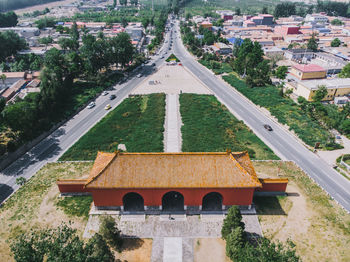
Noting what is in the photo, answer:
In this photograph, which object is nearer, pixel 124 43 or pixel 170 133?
pixel 170 133

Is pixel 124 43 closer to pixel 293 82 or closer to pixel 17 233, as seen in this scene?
pixel 293 82

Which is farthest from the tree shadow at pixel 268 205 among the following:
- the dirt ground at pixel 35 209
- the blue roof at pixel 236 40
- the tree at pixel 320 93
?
the blue roof at pixel 236 40

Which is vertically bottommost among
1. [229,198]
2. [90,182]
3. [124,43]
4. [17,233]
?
[17,233]

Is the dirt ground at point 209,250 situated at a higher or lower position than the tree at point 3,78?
lower

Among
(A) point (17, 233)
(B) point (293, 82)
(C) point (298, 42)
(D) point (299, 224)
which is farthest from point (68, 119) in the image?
(C) point (298, 42)

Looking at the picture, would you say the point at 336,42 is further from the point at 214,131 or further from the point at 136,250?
Answer: the point at 136,250

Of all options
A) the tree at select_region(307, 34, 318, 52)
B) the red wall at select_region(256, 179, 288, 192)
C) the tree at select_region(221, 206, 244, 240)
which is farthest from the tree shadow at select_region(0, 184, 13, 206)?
the tree at select_region(307, 34, 318, 52)

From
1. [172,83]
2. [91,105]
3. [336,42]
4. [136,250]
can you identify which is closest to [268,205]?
[136,250]

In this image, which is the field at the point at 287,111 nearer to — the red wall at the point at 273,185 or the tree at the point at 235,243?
the red wall at the point at 273,185
